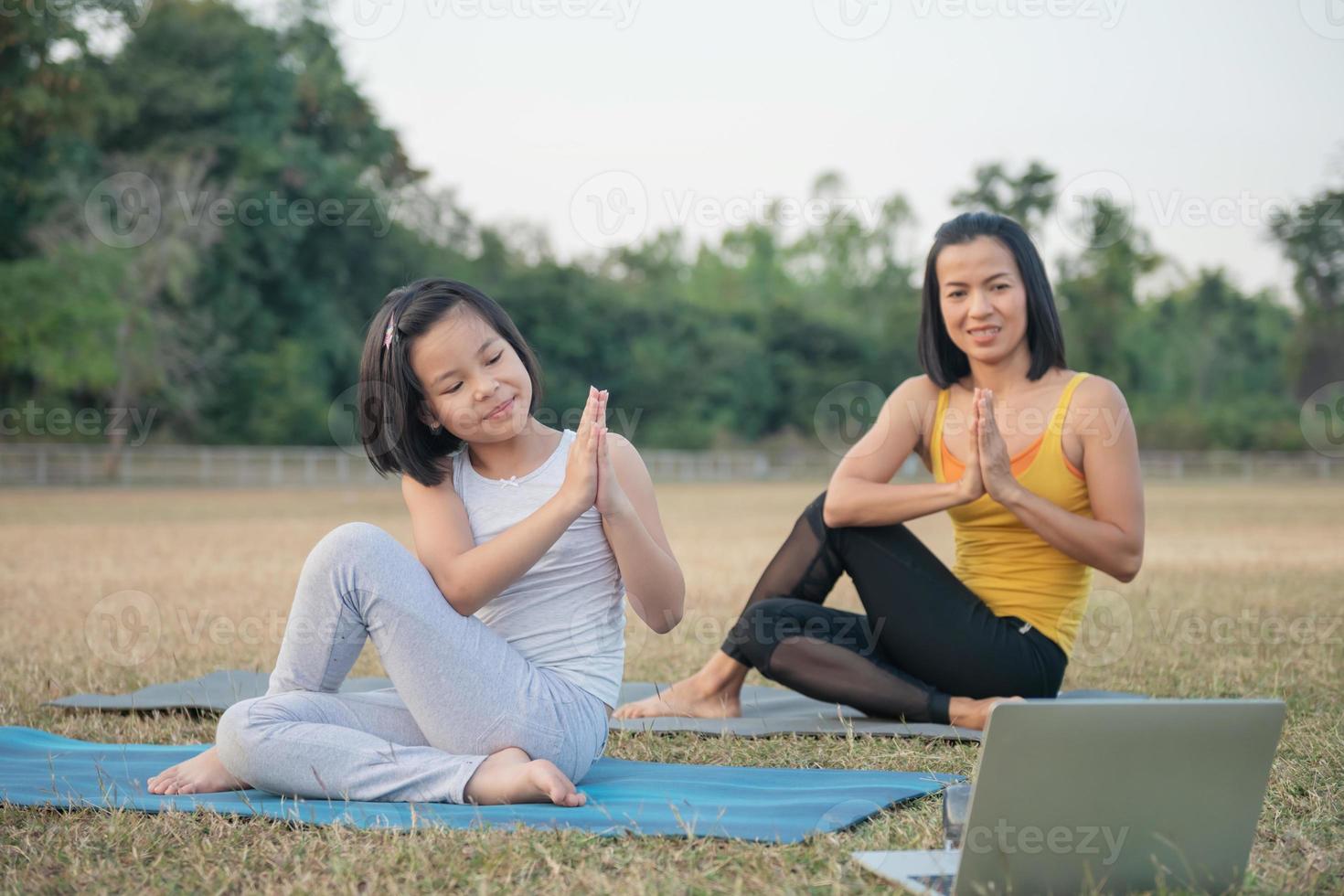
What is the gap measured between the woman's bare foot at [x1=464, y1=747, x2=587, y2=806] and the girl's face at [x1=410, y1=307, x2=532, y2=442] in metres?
0.71

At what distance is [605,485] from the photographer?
275 cm

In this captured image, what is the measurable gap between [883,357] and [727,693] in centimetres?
4480

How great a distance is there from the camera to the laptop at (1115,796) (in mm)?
1984

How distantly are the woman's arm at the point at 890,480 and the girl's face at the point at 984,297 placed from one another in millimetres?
223

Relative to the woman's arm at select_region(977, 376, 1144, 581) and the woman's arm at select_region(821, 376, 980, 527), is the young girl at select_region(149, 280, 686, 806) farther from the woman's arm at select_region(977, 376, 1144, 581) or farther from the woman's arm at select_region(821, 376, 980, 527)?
the woman's arm at select_region(977, 376, 1144, 581)

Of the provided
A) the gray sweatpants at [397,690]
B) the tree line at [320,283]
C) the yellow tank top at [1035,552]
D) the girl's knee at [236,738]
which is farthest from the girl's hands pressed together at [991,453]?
the tree line at [320,283]

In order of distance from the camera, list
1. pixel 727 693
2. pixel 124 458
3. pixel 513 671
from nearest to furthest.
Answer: pixel 513 671
pixel 727 693
pixel 124 458

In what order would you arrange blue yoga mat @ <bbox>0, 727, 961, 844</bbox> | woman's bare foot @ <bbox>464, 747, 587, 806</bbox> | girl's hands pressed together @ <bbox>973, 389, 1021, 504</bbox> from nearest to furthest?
blue yoga mat @ <bbox>0, 727, 961, 844</bbox>, woman's bare foot @ <bbox>464, 747, 587, 806</bbox>, girl's hands pressed together @ <bbox>973, 389, 1021, 504</bbox>

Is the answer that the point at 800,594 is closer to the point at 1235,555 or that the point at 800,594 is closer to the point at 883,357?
the point at 1235,555

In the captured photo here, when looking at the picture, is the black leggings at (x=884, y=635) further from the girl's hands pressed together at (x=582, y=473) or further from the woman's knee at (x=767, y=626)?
the girl's hands pressed together at (x=582, y=473)

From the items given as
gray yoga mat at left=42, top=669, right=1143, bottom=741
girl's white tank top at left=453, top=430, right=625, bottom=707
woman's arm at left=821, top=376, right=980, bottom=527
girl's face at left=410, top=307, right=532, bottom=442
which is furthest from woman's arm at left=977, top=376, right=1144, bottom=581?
girl's face at left=410, top=307, right=532, bottom=442

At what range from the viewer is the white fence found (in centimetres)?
2539

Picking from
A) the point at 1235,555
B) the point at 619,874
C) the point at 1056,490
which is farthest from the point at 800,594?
the point at 1235,555

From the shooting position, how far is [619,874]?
2266mm
